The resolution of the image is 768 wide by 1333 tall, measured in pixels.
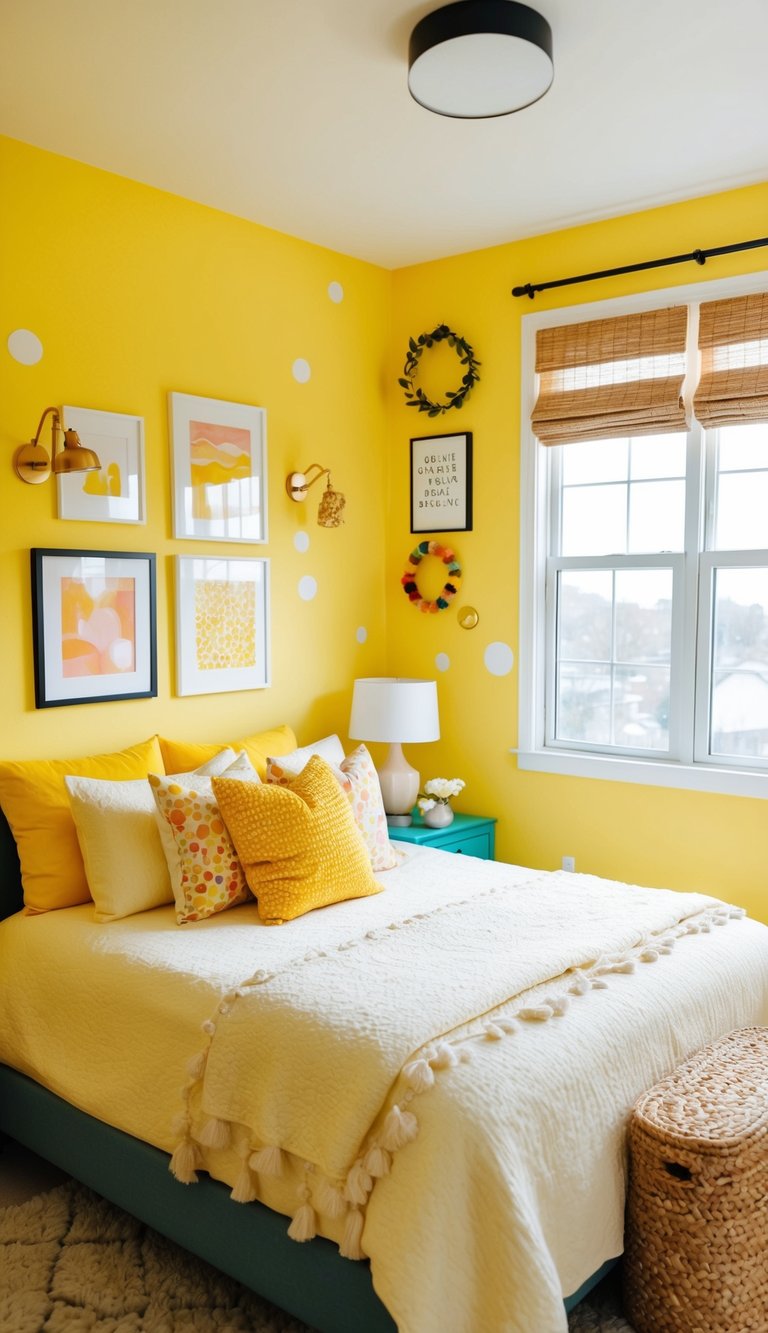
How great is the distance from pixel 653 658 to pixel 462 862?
1028 mm

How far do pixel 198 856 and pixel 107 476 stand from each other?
4.14 feet

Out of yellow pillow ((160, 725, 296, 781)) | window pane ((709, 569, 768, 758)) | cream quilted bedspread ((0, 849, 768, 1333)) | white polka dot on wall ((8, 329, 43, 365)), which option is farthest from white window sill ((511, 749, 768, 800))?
white polka dot on wall ((8, 329, 43, 365))

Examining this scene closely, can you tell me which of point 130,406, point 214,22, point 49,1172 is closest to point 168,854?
point 49,1172

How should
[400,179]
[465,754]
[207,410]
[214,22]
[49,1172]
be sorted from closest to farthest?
[214,22]
[49,1172]
[400,179]
[207,410]
[465,754]

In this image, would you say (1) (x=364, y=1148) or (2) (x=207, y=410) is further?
(2) (x=207, y=410)

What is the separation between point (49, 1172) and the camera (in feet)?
9.08

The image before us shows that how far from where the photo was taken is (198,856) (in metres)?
2.77

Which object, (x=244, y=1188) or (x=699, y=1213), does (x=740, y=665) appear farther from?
(x=244, y=1188)

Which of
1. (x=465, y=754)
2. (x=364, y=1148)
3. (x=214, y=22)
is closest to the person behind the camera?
(x=364, y=1148)

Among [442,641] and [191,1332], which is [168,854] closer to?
A: [191,1332]

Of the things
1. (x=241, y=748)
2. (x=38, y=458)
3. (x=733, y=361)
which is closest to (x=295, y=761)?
(x=241, y=748)

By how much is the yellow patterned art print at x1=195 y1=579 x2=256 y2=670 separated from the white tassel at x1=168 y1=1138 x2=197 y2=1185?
68.0 inches

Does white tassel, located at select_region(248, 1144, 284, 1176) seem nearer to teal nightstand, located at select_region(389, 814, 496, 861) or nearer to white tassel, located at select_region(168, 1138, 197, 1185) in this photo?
white tassel, located at select_region(168, 1138, 197, 1185)

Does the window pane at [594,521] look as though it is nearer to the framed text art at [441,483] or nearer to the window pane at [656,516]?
the window pane at [656,516]
